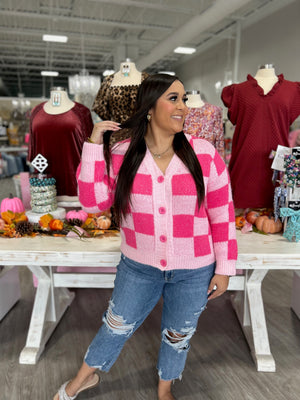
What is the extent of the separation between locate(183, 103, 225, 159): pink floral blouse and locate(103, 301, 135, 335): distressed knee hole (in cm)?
158

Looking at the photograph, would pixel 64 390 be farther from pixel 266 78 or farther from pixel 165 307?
pixel 266 78

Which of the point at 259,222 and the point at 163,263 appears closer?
the point at 163,263

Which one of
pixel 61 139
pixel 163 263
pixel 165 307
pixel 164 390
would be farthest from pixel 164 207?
pixel 61 139

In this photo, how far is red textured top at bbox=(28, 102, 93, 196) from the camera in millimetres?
2377

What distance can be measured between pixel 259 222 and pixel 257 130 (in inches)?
22.9

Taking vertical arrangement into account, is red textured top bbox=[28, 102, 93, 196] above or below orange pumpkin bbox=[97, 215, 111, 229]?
above

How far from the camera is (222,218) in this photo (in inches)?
53.8

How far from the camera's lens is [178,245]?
132cm

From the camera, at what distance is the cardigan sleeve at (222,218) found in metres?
1.35

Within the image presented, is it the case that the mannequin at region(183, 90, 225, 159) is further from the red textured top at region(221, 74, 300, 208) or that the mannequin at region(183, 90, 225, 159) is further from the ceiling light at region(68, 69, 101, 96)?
the ceiling light at region(68, 69, 101, 96)

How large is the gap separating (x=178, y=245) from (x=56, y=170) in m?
1.44

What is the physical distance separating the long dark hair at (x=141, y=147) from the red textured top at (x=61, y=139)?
44.8 inches

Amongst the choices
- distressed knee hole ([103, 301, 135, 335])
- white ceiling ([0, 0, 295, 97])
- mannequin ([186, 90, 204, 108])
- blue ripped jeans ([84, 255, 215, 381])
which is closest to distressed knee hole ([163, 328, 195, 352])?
blue ripped jeans ([84, 255, 215, 381])

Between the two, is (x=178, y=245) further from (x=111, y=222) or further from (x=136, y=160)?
(x=111, y=222)
